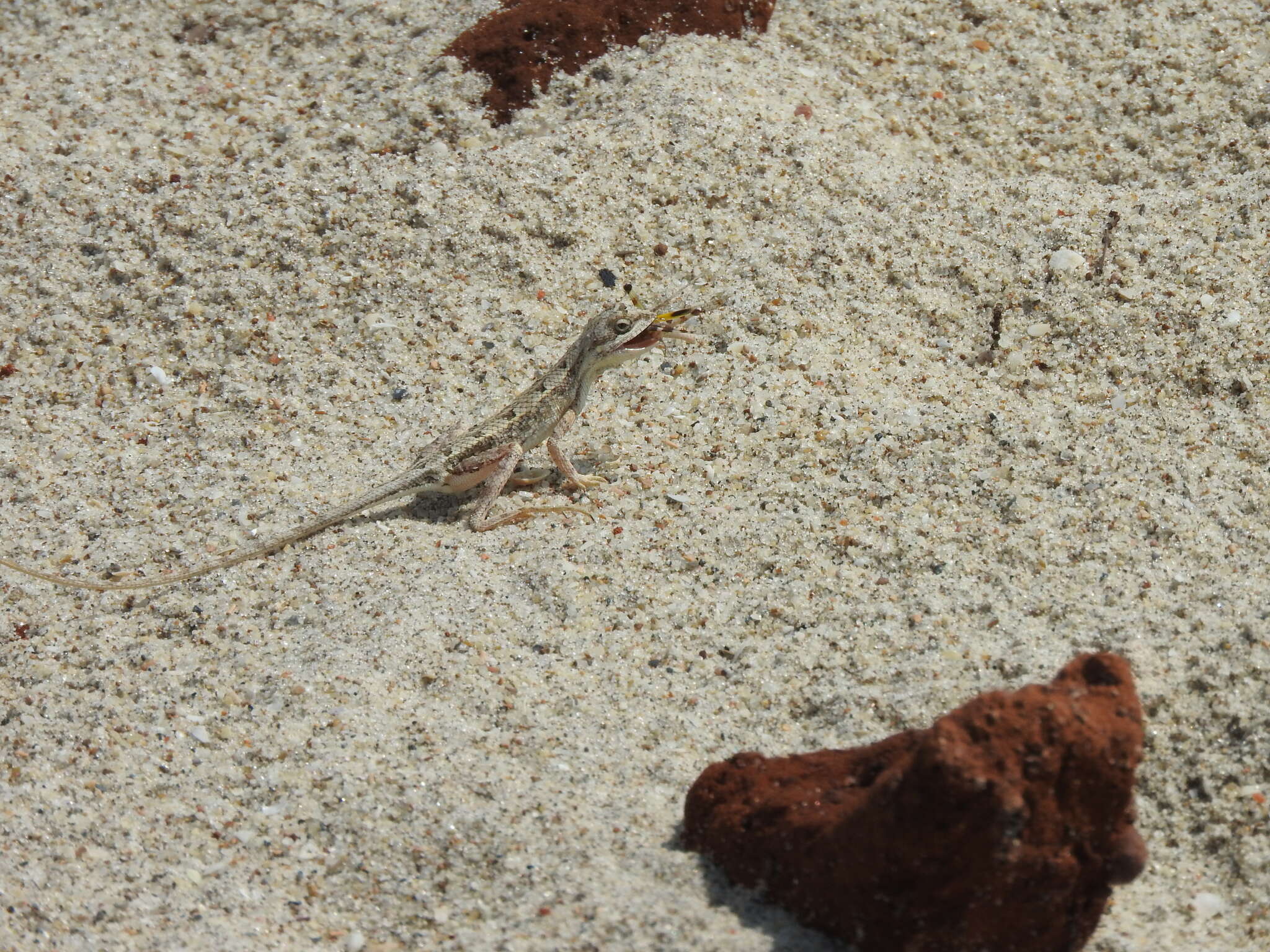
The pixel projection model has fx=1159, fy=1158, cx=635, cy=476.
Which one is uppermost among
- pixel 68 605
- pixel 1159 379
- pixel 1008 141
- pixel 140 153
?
pixel 1008 141

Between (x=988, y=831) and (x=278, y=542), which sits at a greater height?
(x=988, y=831)

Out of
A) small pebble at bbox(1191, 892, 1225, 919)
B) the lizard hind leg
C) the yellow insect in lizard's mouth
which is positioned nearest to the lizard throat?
the yellow insect in lizard's mouth

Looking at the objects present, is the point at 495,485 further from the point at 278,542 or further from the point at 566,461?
the point at 278,542

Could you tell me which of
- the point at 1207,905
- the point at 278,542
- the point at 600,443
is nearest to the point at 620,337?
the point at 600,443

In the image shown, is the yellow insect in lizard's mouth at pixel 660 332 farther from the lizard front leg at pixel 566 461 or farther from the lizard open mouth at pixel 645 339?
the lizard front leg at pixel 566 461

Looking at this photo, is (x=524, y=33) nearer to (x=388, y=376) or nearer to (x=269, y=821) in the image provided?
(x=388, y=376)

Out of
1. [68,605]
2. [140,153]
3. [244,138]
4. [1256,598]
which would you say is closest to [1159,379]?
[1256,598]

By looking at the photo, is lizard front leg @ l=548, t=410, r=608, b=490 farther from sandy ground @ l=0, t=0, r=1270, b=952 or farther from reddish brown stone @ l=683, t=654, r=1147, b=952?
reddish brown stone @ l=683, t=654, r=1147, b=952

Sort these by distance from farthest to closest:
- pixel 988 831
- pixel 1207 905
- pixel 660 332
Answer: pixel 660 332 < pixel 1207 905 < pixel 988 831
